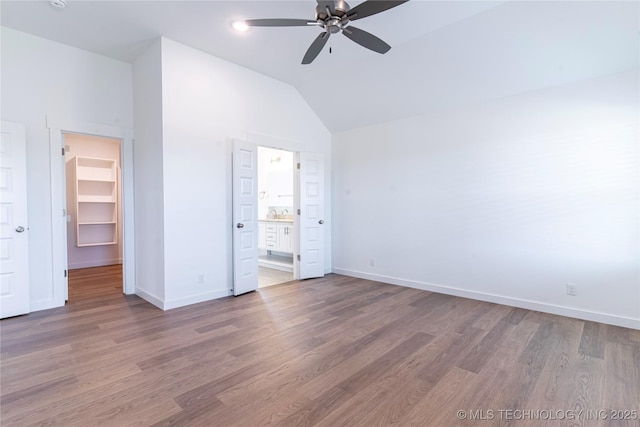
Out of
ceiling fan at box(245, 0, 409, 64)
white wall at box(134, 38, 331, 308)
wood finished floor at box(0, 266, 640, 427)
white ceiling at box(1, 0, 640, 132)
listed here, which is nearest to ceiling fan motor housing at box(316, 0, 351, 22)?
ceiling fan at box(245, 0, 409, 64)

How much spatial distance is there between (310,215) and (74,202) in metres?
4.73

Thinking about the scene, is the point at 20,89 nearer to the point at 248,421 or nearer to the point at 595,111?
the point at 248,421

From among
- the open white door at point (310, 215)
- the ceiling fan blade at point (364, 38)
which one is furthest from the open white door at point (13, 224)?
the ceiling fan blade at point (364, 38)

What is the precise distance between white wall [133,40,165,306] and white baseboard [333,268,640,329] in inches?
130

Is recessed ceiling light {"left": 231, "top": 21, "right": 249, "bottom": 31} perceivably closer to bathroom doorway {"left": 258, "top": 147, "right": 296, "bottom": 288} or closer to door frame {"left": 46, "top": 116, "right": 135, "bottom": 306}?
door frame {"left": 46, "top": 116, "right": 135, "bottom": 306}

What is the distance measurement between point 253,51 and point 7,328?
4077mm

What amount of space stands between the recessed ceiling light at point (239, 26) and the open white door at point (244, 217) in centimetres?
138

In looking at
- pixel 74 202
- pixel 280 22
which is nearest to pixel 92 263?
pixel 74 202

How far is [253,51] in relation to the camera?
12.9 ft

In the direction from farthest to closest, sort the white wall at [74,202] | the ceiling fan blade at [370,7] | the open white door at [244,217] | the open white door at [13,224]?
the white wall at [74,202] < the open white door at [244,217] < the open white door at [13,224] < the ceiling fan blade at [370,7]

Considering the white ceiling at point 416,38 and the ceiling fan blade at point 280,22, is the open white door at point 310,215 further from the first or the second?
the ceiling fan blade at point 280,22

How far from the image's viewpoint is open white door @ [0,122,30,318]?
3.31m

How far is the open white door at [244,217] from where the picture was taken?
13.9 feet

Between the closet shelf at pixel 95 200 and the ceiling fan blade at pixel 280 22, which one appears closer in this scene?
the ceiling fan blade at pixel 280 22
